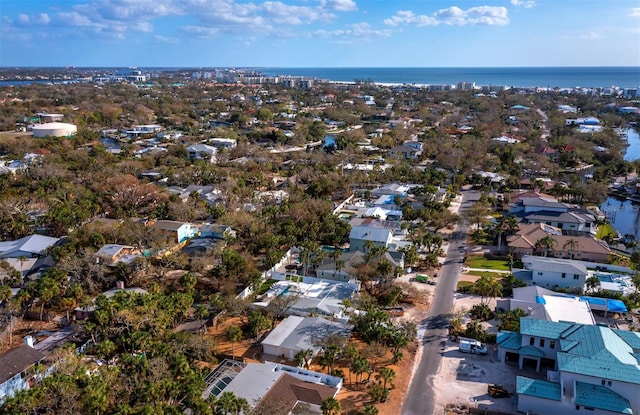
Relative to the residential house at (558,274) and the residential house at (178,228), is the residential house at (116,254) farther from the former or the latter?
the residential house at (558,274)

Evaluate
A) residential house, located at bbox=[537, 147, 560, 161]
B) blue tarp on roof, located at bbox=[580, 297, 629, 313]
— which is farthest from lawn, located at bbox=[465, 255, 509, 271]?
residential house, located at bbox=[537, 147, 560, 161]

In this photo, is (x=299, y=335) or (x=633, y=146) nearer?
(x=299, y=335)

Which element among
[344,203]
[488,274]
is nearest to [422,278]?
[488,274]

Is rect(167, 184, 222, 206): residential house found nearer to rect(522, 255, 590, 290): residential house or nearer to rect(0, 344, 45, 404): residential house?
→ rect(0, 344, 45, 404): residential house

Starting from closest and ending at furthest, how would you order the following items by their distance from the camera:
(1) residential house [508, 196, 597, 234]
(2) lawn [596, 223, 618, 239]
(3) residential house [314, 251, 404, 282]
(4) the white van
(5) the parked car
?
(4) the white van, (3) residential house [314, 251, 404, 282], (5) the parked car, (2) lawn [596, 223, 618, 239], (1) residential house [508, 196, 597, 234]

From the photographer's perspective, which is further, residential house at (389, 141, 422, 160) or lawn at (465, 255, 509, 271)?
residential house at (389, 141, 422, 160)

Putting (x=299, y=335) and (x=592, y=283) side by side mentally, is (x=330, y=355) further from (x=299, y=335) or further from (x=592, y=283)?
(x=592, y=283)
